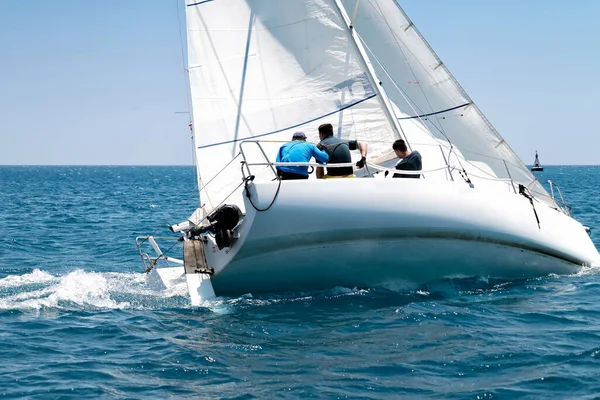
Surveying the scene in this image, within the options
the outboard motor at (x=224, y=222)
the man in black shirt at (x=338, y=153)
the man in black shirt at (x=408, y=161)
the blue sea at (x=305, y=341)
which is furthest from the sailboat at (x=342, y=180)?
the man in black shirt at (x=338, y=153)

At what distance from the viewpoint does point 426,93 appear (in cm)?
1109

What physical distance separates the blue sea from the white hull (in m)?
0.30

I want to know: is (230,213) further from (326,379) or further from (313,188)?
(326,379)

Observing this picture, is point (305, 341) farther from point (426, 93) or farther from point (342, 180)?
point (426, 93)

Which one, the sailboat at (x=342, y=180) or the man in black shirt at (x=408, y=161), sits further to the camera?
the man in black shirt at (x=408, y=161)

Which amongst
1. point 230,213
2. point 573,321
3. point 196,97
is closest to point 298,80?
point 196,97

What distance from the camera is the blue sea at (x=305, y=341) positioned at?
580cm

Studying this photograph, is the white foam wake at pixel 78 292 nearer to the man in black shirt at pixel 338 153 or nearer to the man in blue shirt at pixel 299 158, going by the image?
the man in blue shirt at pixel 299 158

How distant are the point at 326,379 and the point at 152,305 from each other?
3681 millimetres

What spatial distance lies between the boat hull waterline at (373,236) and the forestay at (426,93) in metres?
2.04

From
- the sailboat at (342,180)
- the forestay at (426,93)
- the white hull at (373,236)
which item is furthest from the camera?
the forestay at (426,93)

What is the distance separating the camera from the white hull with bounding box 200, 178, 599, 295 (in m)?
7.87

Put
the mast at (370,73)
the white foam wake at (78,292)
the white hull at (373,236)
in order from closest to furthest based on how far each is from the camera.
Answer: the white hull at (373,236)
the white foam wake at (78,292)
the mast at (370,73)

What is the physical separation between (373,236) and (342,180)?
710 millimetres
